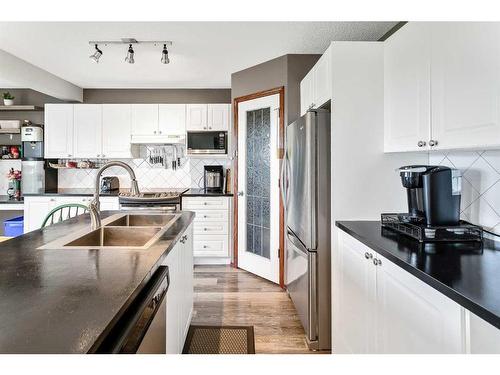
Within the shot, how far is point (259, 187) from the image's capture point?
11.5ft

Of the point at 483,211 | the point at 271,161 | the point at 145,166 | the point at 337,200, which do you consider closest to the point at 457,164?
the point at 483,211

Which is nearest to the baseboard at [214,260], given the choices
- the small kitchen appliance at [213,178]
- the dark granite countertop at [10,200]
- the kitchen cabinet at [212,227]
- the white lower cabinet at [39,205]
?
the kitchen cabinet at [212,227]

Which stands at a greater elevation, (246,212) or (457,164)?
(457,164)

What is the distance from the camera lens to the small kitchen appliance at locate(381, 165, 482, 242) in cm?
145

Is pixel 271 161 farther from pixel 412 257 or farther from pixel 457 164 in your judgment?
pixel 412 257

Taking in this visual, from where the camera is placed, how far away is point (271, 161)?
10.9 feet

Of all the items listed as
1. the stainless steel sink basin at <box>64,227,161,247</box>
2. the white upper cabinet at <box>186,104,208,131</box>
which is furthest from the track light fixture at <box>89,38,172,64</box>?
the stainless steel sink basin at <box>64,227,161,247</box>

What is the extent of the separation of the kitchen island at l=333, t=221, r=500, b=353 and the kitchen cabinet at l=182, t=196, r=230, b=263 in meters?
2.12

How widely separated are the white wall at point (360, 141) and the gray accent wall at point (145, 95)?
2732 mm

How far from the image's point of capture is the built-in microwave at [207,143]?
13.5ft

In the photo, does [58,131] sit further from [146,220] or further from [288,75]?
[288,75]

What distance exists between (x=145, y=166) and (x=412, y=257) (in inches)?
158

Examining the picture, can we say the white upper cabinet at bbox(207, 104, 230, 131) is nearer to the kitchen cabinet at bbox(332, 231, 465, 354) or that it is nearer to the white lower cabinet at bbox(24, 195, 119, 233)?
the white lower cabinet at bbox(24, 195, 119, 233)

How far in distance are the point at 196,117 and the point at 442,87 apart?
3.25 meters
